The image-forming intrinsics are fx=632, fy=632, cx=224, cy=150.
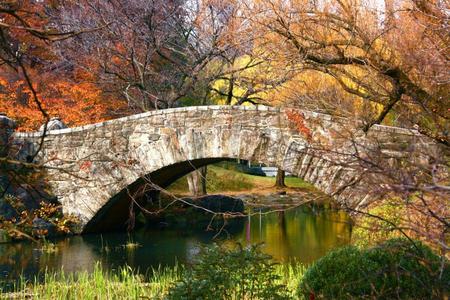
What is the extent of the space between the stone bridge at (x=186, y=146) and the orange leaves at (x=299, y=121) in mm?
16

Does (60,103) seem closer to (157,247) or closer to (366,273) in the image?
(157,247)

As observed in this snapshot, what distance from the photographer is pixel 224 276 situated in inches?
181

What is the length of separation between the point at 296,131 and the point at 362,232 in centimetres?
297

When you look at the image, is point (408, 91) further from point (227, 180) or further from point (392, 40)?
point (227, 180)

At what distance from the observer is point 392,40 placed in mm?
9320

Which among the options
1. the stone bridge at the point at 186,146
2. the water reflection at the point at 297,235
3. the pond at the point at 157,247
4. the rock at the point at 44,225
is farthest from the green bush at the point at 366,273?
the rock at the point at 44,225

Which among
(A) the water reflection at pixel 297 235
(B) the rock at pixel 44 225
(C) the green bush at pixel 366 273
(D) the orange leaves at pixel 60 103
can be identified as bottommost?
(A) the water reflection at pixel 297 235

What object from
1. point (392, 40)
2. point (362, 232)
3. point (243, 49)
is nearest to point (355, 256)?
point (362, 232)

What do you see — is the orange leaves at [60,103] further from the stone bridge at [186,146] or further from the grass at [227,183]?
the grass at [227,183]

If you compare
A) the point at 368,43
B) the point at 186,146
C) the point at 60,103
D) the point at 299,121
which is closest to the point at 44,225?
the point at 186,146

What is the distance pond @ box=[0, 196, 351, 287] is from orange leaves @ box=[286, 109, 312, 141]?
1.31m

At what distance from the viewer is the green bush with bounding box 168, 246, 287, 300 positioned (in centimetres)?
443

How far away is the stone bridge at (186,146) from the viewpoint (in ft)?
32.3

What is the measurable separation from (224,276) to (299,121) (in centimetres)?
583
